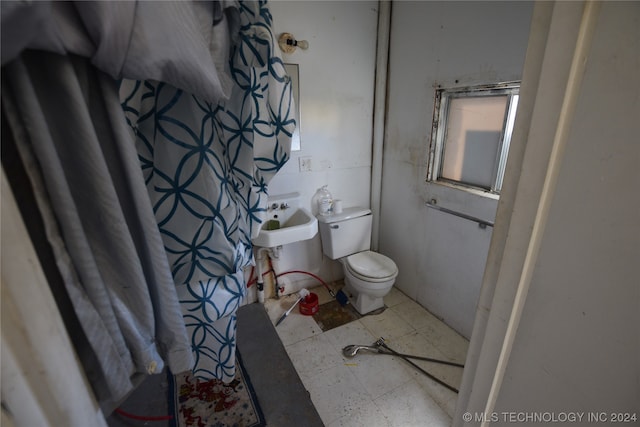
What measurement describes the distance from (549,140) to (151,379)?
6.31 ft

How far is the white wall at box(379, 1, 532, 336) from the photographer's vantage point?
1416mm

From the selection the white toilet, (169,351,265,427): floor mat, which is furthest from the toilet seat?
(169,351,265,427): floor mat

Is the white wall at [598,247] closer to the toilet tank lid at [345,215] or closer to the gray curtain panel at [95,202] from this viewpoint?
the gray curtain panel at [95,202]

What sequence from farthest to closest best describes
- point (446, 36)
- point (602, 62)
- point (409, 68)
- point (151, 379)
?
point (409, 68) → point (446, 36) → point (151, 379) → point (602, 62)

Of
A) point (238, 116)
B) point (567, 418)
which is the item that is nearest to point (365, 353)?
point (567, 418)

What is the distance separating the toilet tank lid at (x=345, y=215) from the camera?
2.09m

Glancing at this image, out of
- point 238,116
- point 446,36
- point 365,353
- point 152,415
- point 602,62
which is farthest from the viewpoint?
point 365,353

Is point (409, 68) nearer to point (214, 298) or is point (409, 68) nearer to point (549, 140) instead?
point (549, 140)

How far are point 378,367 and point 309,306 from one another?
0.64 metres

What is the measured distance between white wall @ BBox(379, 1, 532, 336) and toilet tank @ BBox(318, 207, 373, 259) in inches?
9.8

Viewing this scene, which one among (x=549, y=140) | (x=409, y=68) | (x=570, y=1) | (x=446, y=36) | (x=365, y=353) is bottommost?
(x=365, y=353)

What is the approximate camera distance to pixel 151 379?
151cm

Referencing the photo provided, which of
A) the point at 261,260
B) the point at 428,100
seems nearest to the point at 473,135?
the point at 428,100

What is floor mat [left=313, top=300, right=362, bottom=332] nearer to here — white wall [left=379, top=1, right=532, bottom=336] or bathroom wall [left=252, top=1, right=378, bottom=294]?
bathroom wall [left=252, top=1, right=378, bottom=294]
